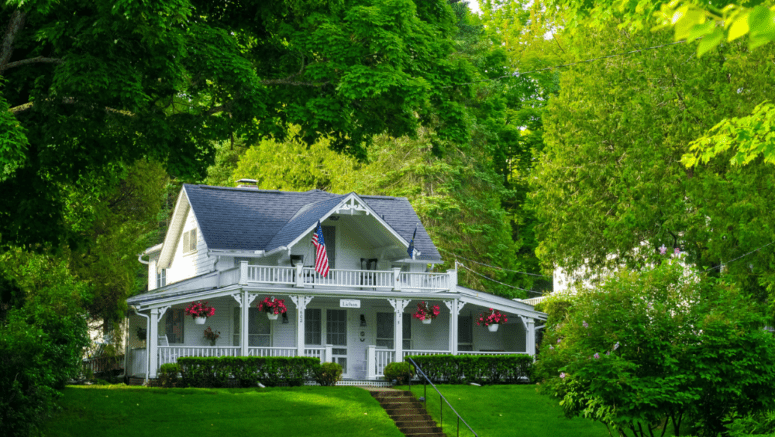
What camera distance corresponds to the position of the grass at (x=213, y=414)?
773 inches

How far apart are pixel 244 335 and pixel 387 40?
552 inches

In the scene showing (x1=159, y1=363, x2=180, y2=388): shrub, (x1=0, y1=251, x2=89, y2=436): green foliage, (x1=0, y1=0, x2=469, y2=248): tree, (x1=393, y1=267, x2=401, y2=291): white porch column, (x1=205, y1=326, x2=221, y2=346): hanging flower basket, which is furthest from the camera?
(x1=205, y1=326, x2=221, y2=346): hanging flower basket

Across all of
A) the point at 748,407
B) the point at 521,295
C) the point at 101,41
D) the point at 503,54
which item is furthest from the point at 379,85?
the point at 521,295

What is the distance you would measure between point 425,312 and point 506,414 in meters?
7.71

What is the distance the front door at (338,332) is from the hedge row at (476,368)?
4.77 m

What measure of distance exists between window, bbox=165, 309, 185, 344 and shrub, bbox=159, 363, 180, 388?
5.44 meters

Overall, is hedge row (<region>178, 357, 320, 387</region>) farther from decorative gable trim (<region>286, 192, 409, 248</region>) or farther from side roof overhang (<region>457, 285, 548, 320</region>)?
side roof overhang (<region>457, 285, 548, 320</region>)

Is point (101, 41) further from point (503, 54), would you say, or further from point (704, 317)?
point (503, 54)

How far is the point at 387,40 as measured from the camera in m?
16.5

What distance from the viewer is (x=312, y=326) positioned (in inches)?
1240

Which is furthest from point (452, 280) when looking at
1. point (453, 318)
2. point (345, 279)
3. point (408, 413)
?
point (408, 413)

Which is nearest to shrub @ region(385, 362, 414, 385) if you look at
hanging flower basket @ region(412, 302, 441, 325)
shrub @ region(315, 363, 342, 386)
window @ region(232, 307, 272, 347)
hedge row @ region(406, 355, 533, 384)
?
hedge row @ region(406, 355, 533, 384)

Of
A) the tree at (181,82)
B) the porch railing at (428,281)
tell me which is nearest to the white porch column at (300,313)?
the porch railing at (428,281)

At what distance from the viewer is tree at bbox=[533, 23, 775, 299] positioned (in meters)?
24.5
